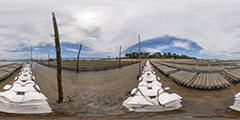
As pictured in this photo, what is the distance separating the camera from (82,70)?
701 inches

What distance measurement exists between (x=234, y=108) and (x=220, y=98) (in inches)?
63.9

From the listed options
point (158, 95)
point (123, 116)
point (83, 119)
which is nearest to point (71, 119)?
point (83, 119)

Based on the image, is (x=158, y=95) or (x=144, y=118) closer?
(x=144, y=118)

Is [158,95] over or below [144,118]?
over

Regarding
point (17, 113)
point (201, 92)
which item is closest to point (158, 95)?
point (201, 92)

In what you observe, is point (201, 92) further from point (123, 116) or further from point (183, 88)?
point (123, 116)

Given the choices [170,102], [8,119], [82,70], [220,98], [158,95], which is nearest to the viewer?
[8,119]

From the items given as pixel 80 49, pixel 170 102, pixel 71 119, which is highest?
pixel 80 49

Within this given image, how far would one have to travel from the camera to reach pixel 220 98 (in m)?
5.43

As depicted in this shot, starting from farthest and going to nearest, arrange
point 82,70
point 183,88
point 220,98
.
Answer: point 82,70
point 183,88
point 220,98

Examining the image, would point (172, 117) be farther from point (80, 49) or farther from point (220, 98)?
point (80, 49)

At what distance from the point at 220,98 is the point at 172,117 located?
3.55 metres

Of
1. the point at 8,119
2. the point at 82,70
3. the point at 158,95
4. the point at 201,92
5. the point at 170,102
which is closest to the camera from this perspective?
the point at 8,119

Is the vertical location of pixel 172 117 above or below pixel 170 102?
below
